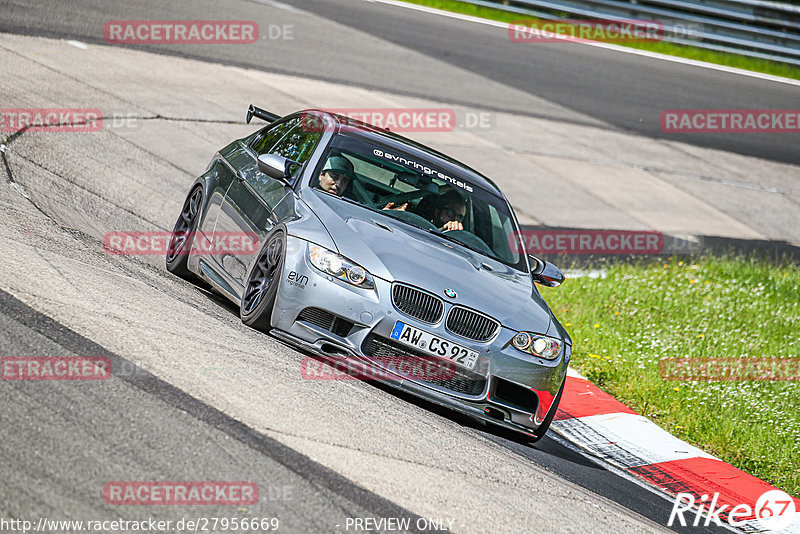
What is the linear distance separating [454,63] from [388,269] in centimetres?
1438

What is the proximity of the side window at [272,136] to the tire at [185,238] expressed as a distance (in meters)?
0.60

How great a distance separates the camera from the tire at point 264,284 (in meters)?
6.11

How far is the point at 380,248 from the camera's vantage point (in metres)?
6.22

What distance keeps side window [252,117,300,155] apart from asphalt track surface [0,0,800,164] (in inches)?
304

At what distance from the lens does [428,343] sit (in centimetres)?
586

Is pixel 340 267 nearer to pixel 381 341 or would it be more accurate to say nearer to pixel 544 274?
pixel 381 341

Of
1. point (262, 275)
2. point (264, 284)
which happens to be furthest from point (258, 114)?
point (264, 284)

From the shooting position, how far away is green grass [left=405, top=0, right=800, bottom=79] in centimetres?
2419

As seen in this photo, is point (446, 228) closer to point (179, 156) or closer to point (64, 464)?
point (64, 464)

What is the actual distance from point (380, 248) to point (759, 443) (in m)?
3.40

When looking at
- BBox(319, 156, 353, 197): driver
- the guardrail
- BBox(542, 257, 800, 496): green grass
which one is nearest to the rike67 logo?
BBox(542, 257, 800, 496): green grass

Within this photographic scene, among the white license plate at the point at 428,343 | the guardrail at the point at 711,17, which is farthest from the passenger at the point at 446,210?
the guardrail at the point at 711,17

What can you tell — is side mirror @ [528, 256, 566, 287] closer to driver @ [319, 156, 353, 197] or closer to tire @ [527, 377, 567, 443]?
tire @ [527, 377, 567, 443]

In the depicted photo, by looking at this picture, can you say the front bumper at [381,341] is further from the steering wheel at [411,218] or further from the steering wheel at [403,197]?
the steering wheel at [403,197]
